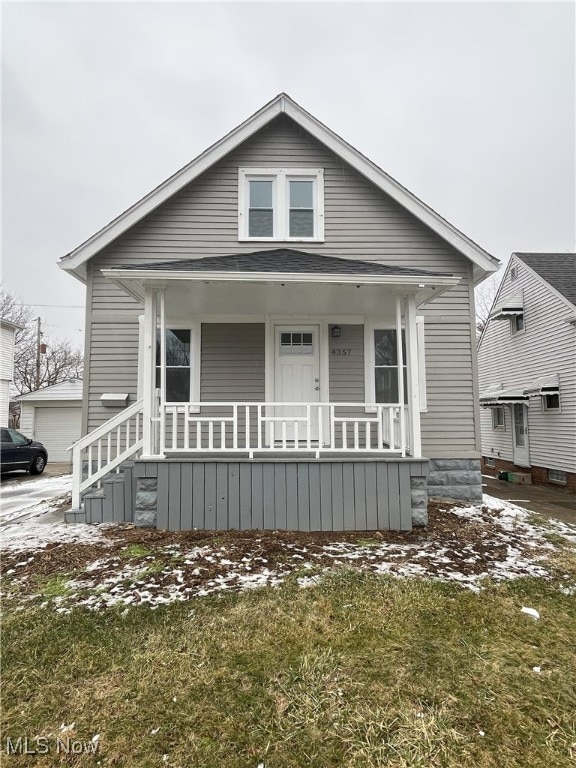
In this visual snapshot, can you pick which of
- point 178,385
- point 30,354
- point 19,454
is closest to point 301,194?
point 178,385

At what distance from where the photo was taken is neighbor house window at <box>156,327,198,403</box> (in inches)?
264

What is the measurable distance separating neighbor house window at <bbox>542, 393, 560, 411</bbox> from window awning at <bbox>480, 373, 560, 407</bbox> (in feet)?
0.84

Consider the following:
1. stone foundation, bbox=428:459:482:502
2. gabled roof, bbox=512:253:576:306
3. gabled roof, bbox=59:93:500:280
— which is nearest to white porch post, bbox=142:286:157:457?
gabled roof, bbox=59:93:500:280

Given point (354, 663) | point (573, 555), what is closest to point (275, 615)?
point (354, 663)

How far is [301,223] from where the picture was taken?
703 centimetres

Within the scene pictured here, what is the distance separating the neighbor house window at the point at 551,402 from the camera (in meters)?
10.9

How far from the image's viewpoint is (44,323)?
27406 millimetres

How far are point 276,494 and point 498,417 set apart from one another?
12018 mm

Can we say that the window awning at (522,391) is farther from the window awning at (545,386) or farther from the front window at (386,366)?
the front window at (386,366)

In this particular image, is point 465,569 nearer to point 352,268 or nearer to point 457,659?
point 457,659

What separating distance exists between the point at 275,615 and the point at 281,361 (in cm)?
439

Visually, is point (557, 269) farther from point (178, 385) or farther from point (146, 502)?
point (146, 502)

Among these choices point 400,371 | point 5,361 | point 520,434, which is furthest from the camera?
point 5,361

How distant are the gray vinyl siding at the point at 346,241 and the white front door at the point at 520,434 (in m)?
6.97
